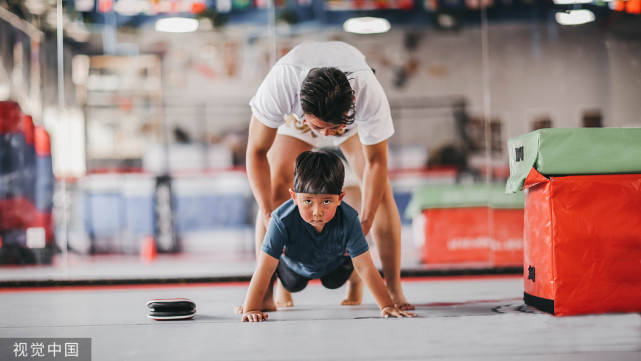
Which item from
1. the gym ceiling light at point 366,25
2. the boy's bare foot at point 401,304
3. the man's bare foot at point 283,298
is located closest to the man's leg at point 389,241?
the boy's bare foot at point 401,304

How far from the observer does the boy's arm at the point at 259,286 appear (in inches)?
57.9

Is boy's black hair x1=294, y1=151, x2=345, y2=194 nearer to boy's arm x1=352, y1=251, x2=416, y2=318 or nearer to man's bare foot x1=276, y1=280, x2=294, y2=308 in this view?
boy's arm x1=352, y1=251, x2=416, y2=318

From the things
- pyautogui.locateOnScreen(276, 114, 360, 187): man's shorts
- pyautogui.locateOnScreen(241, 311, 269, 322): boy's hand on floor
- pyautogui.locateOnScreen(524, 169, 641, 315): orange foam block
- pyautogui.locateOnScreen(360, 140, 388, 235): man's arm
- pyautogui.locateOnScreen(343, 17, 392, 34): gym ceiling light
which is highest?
pyautogui.locateOnScreen(343, 17, 392, 34): gym ceiling light

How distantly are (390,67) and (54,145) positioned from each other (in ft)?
10.2

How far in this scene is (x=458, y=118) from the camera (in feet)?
16.9

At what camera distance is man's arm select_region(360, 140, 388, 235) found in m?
1.63

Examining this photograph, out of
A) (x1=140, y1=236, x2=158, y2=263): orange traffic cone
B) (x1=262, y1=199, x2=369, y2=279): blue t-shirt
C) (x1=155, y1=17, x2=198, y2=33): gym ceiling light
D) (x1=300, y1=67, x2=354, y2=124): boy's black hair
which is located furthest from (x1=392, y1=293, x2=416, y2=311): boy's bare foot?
(x1=155, y1=17, x2=198, y2=33): gym ceiling light

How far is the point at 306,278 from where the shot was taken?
1653 mm


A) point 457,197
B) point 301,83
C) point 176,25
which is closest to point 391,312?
point 301,83

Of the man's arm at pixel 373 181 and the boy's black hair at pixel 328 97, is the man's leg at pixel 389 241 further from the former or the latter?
the boy's black hair at pixel 328 97

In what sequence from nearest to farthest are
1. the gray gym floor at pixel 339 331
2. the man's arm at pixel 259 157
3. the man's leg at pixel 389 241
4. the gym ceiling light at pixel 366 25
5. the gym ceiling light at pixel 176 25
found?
the gray gym floor at pixel 339 331 → the man's arm at pixel 259 157 → the man's leg at pixel 389 241 → the gym ceiling light at pixel 366 25 → the gym ceiling light at pixel 176 25

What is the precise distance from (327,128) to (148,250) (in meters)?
3.32

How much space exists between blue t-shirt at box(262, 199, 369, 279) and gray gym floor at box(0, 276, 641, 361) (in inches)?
7.3

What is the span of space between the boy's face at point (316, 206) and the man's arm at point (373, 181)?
0.20 m
